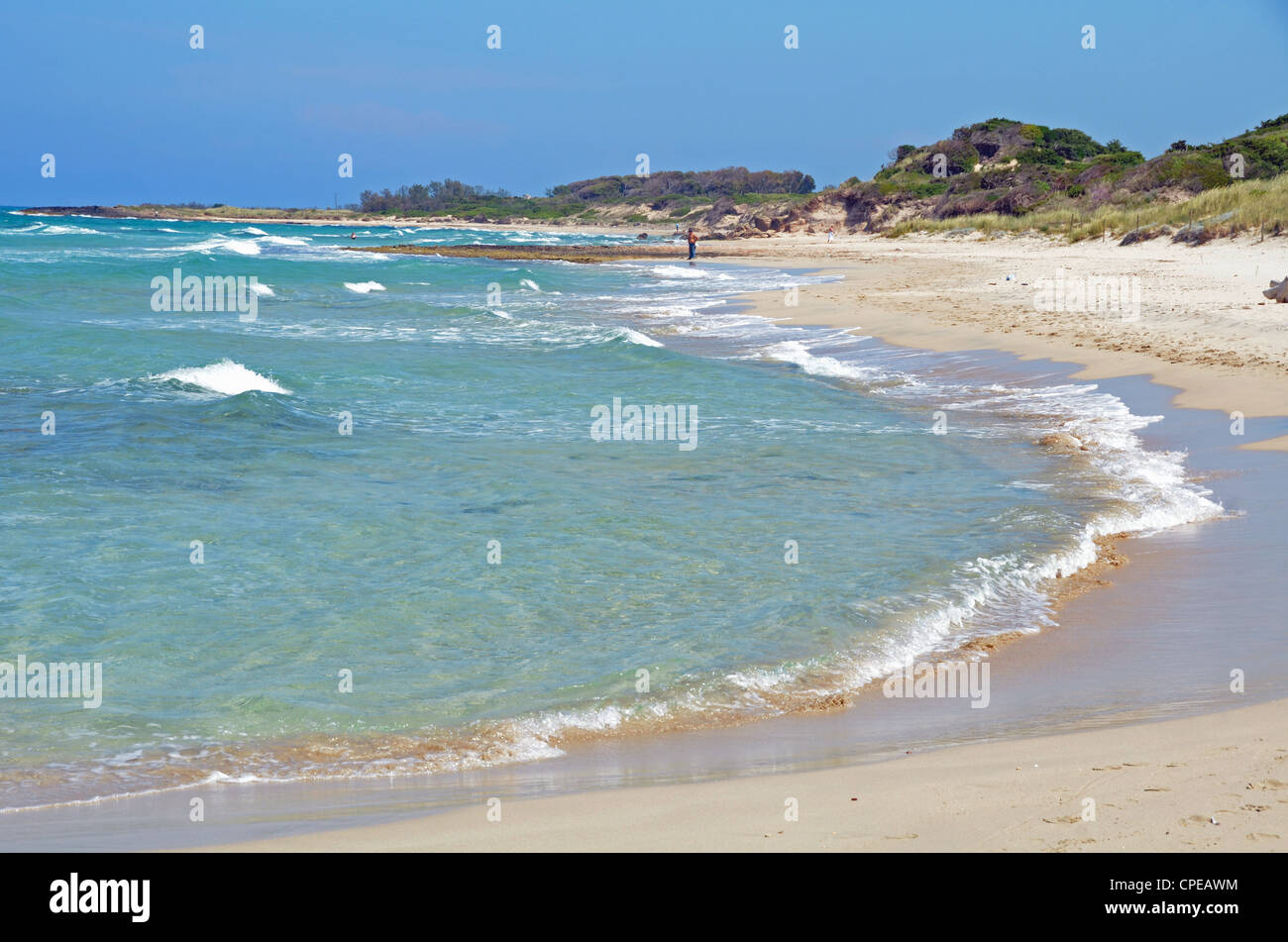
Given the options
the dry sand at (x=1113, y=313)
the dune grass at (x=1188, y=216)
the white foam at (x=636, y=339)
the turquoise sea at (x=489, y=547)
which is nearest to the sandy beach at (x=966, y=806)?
the turquoise sea at (x=489, y=547)

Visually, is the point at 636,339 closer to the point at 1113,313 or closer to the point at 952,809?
the point at 1113,313

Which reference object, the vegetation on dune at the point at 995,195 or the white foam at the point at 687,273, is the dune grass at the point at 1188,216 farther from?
the white foam at the point at 687,273

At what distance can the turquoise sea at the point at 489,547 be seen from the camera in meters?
4.99

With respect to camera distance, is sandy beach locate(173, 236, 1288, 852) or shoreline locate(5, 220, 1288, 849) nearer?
sandy beach locate(173, 236, 1288, 852)

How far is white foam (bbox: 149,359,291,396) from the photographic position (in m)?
14.7

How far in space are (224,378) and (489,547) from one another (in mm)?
9073

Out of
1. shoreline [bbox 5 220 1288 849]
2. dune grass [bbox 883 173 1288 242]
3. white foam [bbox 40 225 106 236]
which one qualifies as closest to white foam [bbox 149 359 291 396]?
shoreline [bbox 5 220 1288 849]

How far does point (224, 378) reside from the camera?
1499cm

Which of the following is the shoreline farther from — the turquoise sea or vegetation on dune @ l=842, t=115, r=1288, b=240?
vegetation on dune @ l=842, t=115, r=1288, b=240

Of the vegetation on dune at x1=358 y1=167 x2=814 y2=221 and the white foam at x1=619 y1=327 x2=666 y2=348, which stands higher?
the vegetation on dune at x1=358 y1=167 x2=814 y2=221

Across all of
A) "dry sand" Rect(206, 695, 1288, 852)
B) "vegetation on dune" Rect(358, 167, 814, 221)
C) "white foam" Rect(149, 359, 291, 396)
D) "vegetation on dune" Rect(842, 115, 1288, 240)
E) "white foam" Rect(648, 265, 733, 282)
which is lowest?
"dry sand" Rect(206, 695, 1288, 852)

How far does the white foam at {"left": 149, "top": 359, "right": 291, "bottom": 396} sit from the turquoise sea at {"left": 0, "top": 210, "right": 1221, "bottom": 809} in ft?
0.24

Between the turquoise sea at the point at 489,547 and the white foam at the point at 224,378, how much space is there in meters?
0.07
